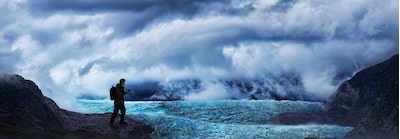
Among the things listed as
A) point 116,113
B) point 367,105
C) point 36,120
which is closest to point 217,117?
point 116,113

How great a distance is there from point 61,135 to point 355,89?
10.4 meters

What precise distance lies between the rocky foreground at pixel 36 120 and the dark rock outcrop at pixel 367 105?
6501mm

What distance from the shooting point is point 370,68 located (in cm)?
2256

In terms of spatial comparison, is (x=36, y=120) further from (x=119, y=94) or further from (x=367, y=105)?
(x=367, y=105)

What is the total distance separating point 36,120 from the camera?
2119 cm

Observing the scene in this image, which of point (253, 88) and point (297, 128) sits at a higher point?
point (253, 88)

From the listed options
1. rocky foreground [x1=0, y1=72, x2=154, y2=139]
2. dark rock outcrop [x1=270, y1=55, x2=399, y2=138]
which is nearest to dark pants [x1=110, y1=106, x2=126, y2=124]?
rocky foreground [x1=0, y1=72, x2=154, y2=139]

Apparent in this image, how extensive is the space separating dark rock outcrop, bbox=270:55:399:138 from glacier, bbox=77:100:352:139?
36cm

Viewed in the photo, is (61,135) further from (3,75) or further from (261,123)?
(261,123)

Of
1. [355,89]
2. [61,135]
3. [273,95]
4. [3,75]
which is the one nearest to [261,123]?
[273,95]

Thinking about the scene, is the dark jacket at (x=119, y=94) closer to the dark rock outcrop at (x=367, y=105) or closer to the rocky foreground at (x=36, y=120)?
the rocky foreground at (x=36, y=120)

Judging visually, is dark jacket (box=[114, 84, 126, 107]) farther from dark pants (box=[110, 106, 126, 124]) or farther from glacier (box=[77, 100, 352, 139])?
glacier (box=[77, 100, 352, 139])

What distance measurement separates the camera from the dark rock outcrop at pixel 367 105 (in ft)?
69.5

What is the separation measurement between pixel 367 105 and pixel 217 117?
217 inches
